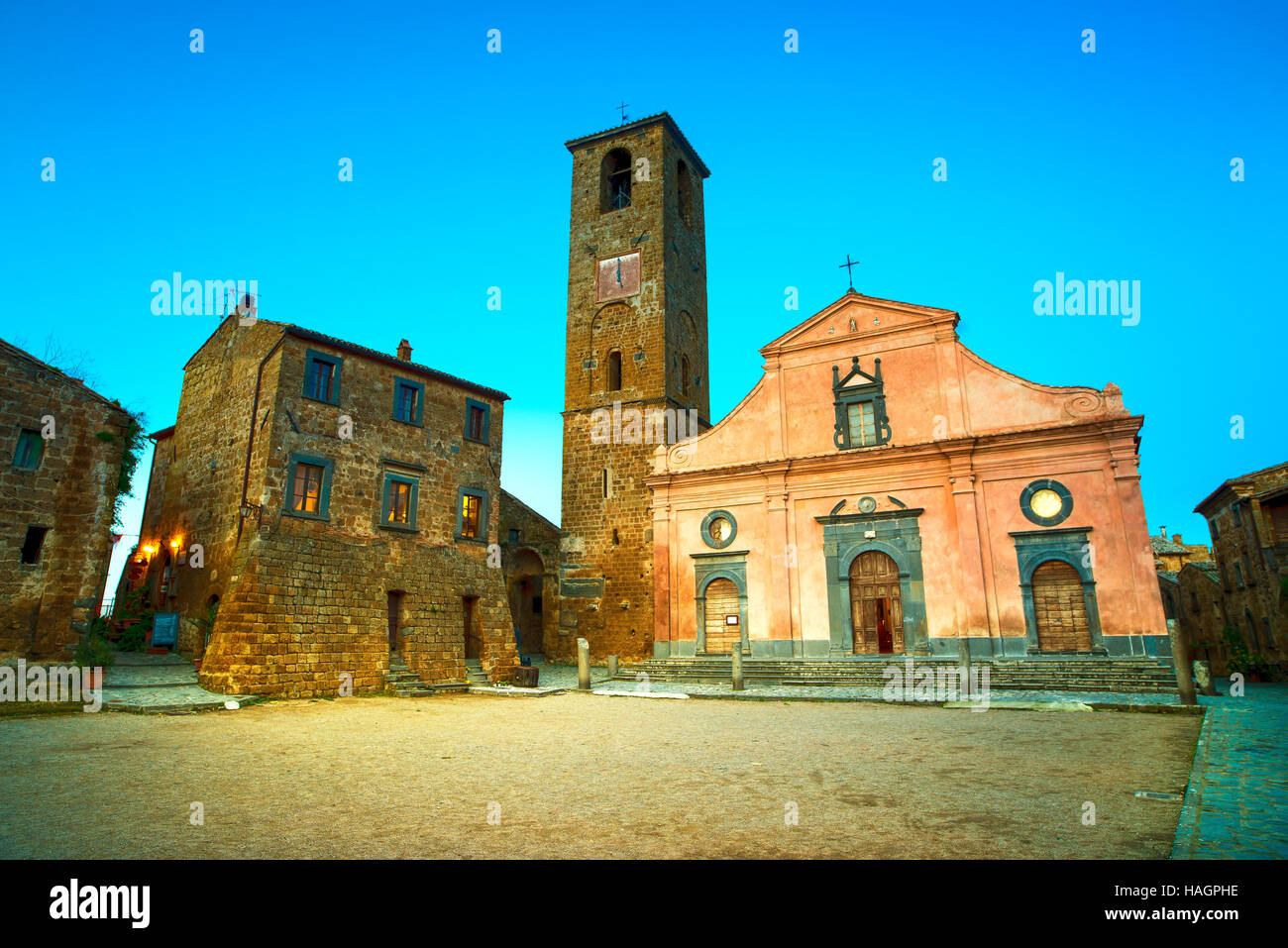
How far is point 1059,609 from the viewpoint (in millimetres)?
18078

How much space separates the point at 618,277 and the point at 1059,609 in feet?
63.7

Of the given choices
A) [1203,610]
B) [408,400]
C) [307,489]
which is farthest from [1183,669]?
[1203,610]

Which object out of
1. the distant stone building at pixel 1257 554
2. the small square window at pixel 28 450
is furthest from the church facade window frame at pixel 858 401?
the small square window at pixel 28 450

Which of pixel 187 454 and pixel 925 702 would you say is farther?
pixel 187 454

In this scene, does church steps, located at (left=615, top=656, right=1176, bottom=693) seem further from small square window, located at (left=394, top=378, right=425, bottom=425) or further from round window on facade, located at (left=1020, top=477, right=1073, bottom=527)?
small square window, located at (left=394, top=378, right=425, bottom=425)

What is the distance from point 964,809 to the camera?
17.5 feet

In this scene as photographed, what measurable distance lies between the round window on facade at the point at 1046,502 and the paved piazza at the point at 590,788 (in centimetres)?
816

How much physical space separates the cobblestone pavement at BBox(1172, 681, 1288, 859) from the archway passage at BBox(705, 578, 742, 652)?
12.7 metres

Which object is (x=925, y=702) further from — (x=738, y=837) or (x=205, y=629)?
(x=205, y=629)

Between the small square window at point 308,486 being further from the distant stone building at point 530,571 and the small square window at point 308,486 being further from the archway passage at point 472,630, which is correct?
the distant stone building at point 530,571

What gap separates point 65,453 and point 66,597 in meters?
3.01

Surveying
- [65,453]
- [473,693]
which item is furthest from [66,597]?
[473,693]

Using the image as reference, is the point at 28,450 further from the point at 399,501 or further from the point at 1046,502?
the point at 1046,502

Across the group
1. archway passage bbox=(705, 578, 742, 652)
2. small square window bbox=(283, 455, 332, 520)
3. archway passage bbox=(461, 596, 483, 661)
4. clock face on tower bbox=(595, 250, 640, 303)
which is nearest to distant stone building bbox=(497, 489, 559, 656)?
archway passage bbox=(461, 596, 483, 661)
